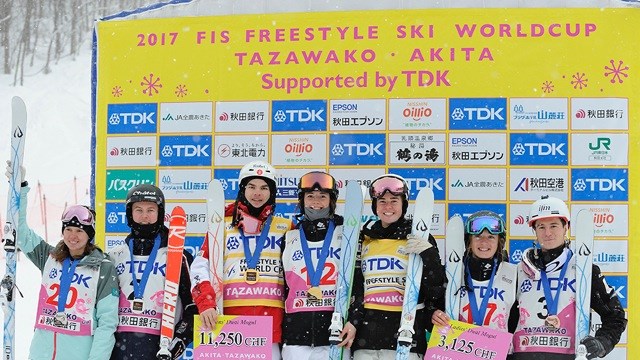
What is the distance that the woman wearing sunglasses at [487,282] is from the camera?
4.34 m

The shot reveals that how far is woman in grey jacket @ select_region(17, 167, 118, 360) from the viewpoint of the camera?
14.7 feet

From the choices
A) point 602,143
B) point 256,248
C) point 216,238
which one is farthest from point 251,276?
point 602,143

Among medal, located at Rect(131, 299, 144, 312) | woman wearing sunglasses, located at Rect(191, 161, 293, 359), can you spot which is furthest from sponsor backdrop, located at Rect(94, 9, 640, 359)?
medal, located at Rect(131, 299, 144, 312)

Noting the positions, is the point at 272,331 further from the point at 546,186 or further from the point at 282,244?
the point at 546,186

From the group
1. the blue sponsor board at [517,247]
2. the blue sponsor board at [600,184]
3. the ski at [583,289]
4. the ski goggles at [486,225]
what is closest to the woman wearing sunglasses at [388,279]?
the ski goggles at [486,225]

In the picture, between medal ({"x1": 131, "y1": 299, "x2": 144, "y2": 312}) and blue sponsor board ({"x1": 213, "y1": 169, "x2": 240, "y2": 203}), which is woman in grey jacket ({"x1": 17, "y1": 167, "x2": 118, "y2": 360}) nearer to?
medal ({"x1": 131, "y1": 299, "x2": 144, "y2": 312})

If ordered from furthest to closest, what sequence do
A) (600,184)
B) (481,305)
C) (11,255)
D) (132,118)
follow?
(132,118)
(600,184)
(11,255)
(481,305)

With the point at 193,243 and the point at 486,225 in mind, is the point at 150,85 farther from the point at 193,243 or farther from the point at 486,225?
the point at 486,225

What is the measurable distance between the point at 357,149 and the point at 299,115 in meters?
0.60

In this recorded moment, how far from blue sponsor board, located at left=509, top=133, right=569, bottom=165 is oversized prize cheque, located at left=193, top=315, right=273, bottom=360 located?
274 centimetres

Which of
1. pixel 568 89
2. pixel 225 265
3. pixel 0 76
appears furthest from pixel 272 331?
pixel 0 76

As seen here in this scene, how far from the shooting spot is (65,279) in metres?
4.55

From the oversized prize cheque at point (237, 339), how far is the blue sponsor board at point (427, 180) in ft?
6.93

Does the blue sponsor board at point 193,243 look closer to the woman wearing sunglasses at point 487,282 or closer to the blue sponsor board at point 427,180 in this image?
the blue sponsor board at point 427,180
